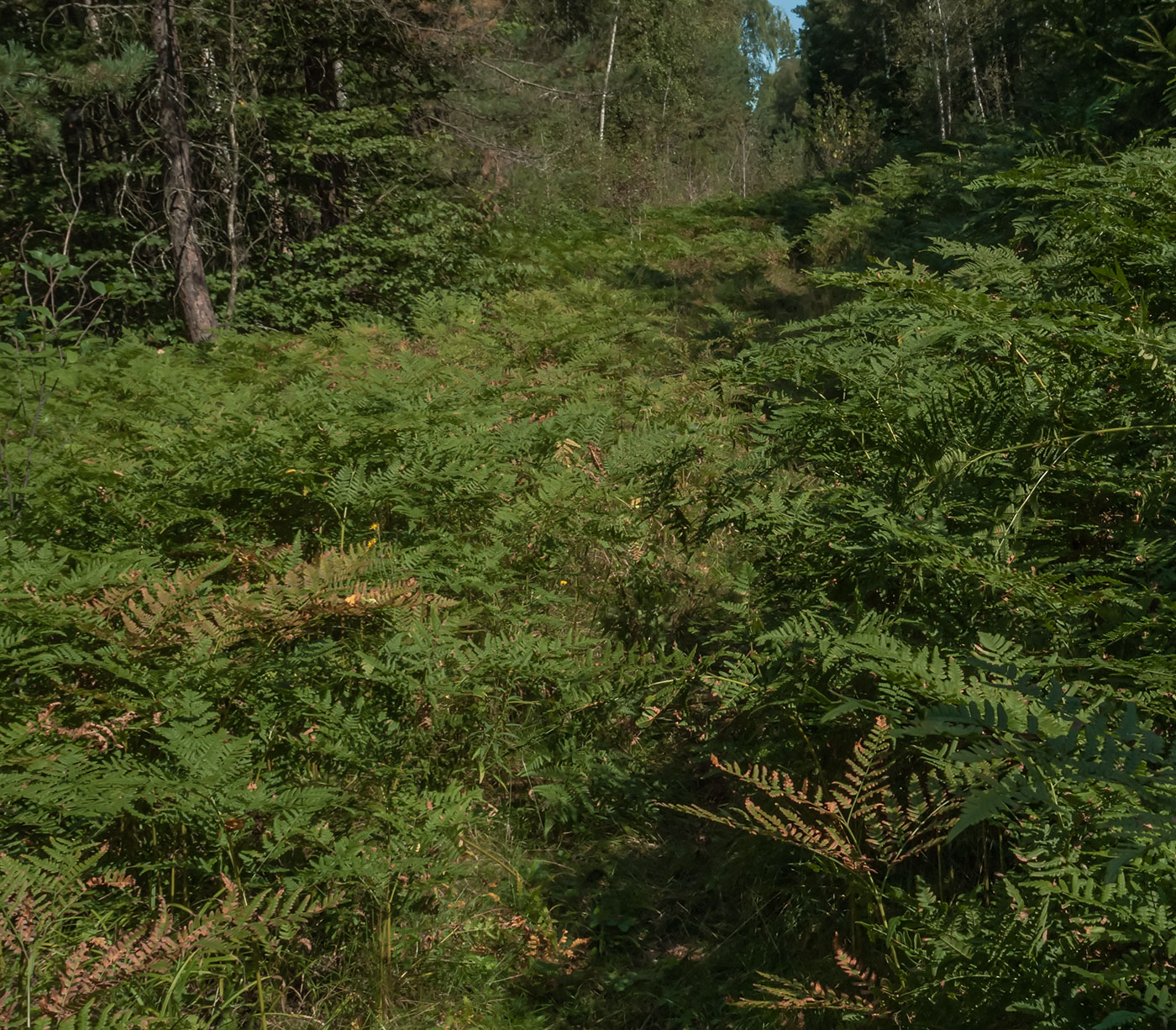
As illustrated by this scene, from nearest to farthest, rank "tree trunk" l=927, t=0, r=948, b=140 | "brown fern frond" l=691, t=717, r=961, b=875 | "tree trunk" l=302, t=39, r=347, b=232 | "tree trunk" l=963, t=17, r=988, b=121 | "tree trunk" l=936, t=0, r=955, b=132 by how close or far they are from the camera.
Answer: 1. "brown fern frond" l=691, t=717, r=961, b=875
2. "tree trunk" l=302, t=39, r=347, b=232
3. "tree trunk" l=963, t=17, r=988, b=121
4. "tree trunk" l=927, t=0, r=948, b=140
5. "tree trunk" l=936, t=0, r=955, b=132

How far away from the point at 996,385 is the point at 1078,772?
1.63 m

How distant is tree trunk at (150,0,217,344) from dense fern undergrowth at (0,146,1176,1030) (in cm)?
569

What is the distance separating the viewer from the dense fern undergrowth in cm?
Answer: 186

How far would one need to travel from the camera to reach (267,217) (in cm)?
1009

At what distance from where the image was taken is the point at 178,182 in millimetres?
8852

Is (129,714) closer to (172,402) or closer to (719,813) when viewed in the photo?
(719,813)

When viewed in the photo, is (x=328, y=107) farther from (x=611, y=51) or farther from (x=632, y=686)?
(x=611, y=51)

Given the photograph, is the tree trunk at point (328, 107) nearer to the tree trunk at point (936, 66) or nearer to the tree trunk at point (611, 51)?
the tree trunk at point (611, 51)

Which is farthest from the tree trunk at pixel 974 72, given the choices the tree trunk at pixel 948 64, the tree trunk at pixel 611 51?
the tree trunk at pixel 611 51

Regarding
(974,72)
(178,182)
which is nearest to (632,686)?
(178,182)

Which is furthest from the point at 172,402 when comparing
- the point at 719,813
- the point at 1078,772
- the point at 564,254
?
the point at 564,254

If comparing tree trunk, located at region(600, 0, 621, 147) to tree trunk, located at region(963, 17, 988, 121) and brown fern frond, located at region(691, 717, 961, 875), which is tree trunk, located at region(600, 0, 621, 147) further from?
brown fern frond, located at region(691, 717, 961, 875)

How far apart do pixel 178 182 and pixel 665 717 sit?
788 centimetres

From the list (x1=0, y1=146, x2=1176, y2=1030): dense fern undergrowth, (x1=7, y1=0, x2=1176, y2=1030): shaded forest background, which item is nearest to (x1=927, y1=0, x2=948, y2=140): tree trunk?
(x1=7, y1=0, x2=1176, y2=1030): shaded forest background
